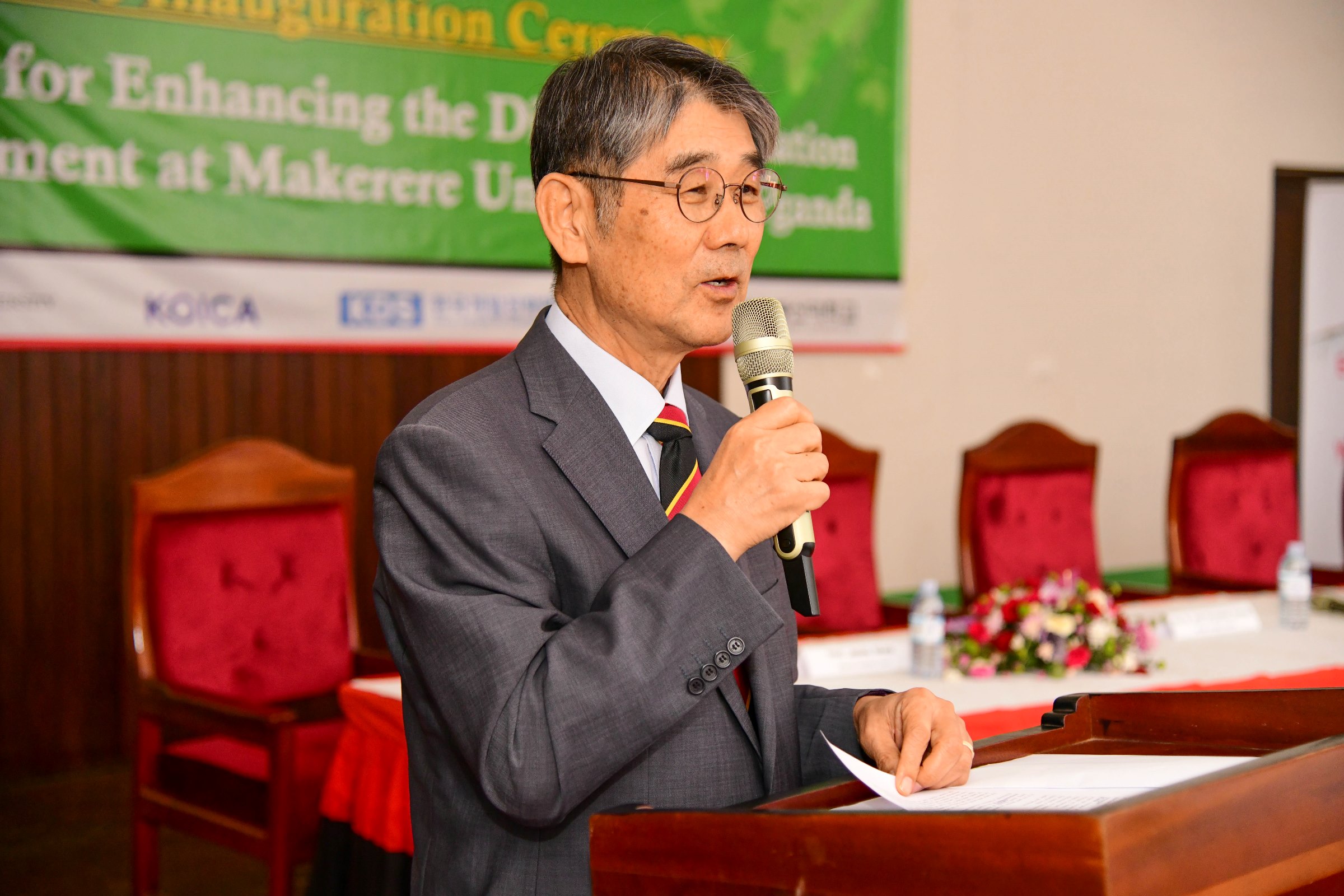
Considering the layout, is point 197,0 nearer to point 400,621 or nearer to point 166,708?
point 166,708

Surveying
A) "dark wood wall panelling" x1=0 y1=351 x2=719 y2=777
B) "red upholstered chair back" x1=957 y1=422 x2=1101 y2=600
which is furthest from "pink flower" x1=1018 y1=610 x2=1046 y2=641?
"dark wood wall panelling" x1=0 y1=351 x2=719 y2=777

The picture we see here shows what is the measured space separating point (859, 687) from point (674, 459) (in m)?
1.30

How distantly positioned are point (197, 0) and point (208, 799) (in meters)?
2.65

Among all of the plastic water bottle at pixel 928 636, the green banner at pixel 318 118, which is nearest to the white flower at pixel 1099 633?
the plastic water bottle at pixel 928 636

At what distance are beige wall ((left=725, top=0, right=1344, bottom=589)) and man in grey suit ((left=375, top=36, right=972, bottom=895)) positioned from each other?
3837mm

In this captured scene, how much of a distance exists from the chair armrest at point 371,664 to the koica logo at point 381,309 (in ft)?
5.10

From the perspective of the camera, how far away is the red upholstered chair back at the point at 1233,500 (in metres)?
4.17

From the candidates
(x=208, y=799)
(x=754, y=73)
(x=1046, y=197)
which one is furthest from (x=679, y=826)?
(x=1046, y=197)

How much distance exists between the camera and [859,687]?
7.82ft

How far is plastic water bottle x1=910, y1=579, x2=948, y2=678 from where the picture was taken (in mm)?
2432

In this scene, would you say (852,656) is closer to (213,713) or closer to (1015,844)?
(213,713)

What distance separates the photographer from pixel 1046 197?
229 inches

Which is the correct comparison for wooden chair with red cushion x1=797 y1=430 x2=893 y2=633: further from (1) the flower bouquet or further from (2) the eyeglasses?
(2) the eyeglasses

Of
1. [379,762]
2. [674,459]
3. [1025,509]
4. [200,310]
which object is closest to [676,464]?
[674,459]
